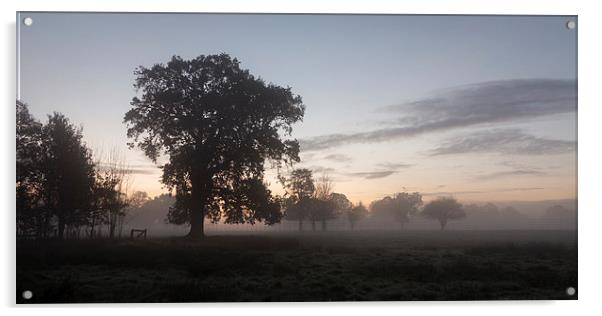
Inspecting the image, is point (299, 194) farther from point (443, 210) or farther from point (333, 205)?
point (443, 210)

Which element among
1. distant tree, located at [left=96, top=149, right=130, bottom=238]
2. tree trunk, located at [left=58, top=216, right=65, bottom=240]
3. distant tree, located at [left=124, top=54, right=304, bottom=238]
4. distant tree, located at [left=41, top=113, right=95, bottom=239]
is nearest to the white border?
distant tree, located at [left=41, top=113, right=95, bottom=239]

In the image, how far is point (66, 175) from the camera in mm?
6562

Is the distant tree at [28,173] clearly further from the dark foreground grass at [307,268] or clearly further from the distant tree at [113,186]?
the distant tree at [113,186]

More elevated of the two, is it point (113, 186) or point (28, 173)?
point (28, 173)

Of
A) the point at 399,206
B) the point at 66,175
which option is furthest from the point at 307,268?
the point at 66,175

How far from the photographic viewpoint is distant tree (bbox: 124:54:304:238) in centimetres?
660

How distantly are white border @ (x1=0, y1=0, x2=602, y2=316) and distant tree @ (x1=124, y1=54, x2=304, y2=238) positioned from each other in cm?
81

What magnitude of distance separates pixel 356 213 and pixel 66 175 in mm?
3413

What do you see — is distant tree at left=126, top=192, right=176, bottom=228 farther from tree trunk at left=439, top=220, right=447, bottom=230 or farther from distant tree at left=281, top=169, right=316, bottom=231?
tree trunk at left=439, top=220, right=447, bottom=230

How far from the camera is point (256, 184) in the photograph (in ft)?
22.0

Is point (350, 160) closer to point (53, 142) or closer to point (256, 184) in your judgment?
point (256, 184)

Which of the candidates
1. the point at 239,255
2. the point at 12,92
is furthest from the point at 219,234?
the point at 12,92

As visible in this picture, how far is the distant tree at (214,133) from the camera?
6598mm

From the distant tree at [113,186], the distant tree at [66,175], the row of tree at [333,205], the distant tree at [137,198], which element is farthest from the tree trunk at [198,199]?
the distant tree at [66,175]
